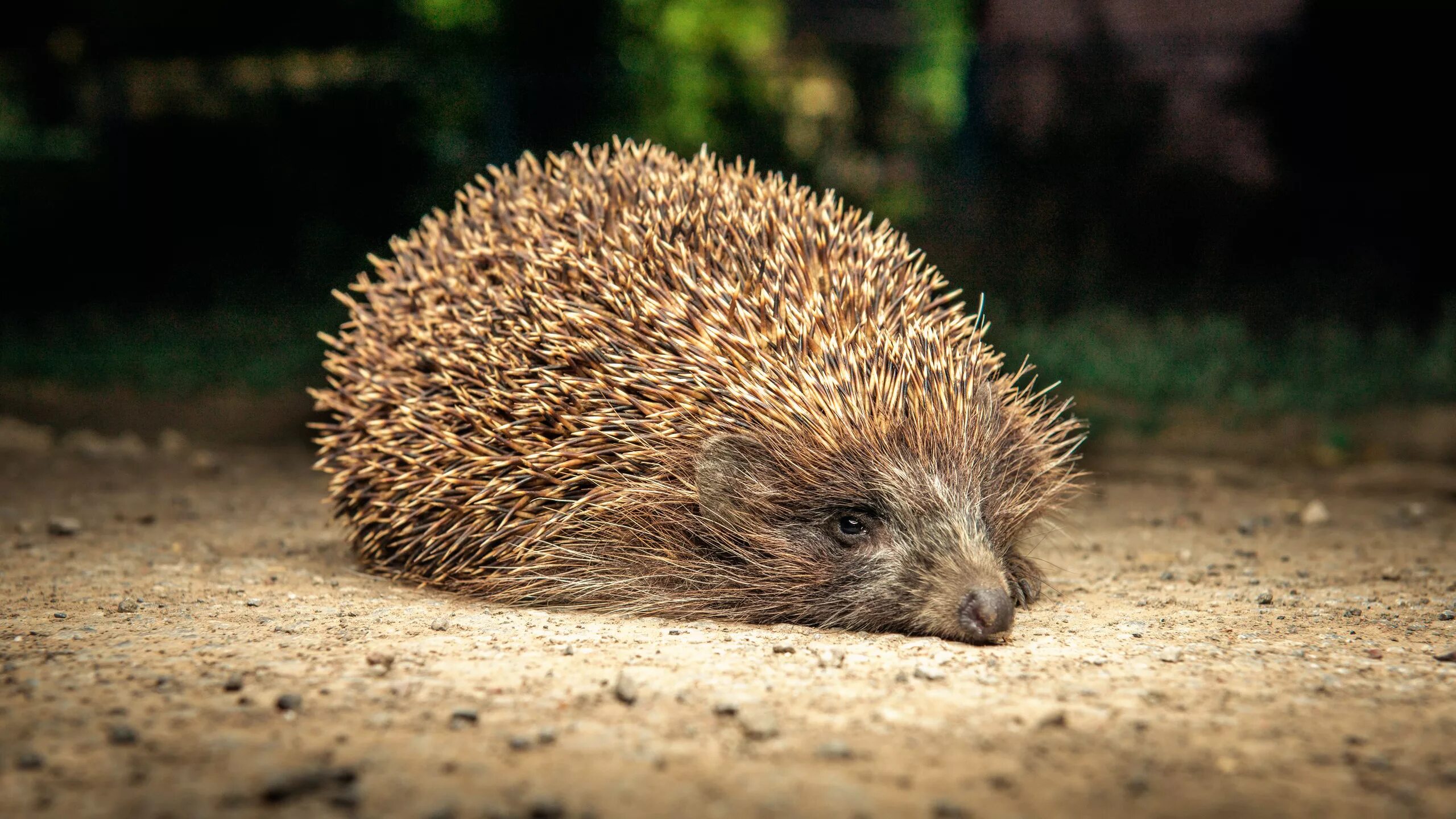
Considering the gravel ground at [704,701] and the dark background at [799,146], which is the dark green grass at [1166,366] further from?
the gravel ground at [704,701]

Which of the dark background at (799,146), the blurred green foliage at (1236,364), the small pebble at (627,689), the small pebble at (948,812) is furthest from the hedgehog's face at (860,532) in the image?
the dark background at (799,146)

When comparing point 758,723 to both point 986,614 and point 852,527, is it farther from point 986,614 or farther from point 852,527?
point 852,527

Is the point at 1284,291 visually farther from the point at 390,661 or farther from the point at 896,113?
the point at 390,661

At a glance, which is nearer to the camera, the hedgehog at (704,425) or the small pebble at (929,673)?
the small pebble at (929,673)

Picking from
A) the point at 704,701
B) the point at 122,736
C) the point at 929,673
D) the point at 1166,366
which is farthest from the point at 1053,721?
the point at 1166,366

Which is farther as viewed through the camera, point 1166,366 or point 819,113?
point 819,113

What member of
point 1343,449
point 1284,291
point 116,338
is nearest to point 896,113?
point 1284,291
